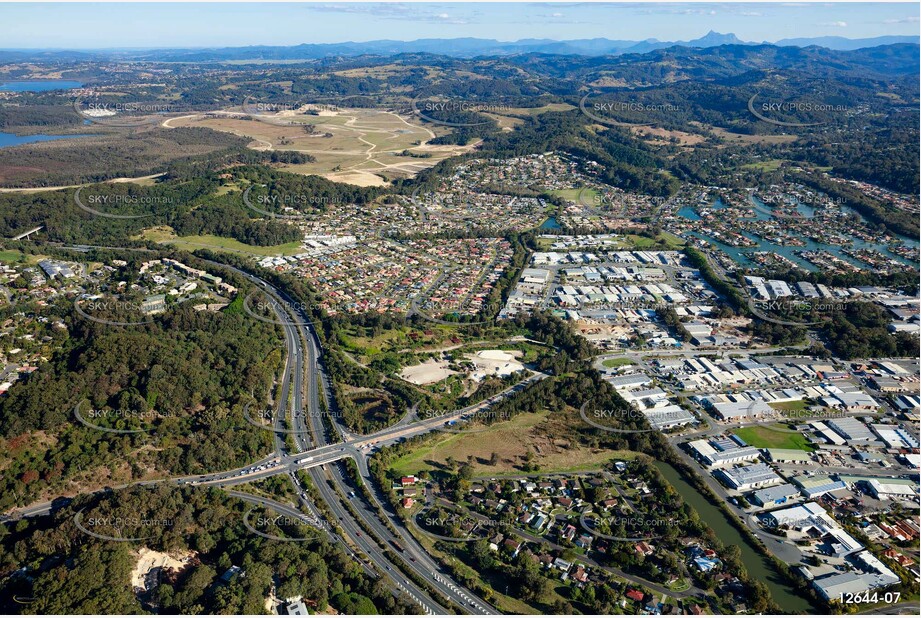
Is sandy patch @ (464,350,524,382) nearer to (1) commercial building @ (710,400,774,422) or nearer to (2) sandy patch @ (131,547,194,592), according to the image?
(1) commercial building @ (710,400,774,422)

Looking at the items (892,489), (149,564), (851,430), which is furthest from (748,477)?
(149,564)

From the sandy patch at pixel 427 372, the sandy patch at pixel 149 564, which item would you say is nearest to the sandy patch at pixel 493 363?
the sandy patch at pixel 427 372

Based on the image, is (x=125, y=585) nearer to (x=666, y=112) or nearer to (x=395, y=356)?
(x=395, y=356)

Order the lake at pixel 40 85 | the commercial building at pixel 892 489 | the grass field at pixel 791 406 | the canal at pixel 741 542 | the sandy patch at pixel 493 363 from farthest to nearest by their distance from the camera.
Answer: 1. the lake at pixel 40 85
2. the sandy patch at pixel 493 363
3. the grass field at pixel 791 406
4. the commercial building at pixel 892 489
5. the canal at pixel 741 542

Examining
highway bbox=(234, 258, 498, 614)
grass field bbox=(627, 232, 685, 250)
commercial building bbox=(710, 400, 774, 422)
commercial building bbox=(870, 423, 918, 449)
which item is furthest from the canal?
grass field bbox=(627, 232, 685, 250)

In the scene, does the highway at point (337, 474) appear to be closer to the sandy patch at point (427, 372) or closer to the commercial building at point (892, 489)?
the sandy patch at point (427, 372)
